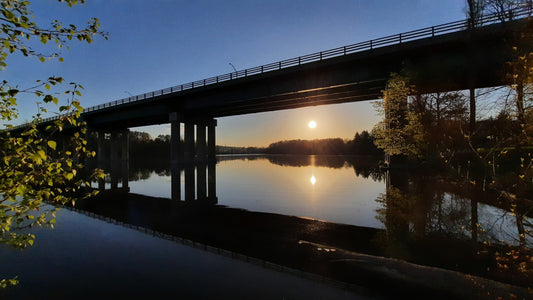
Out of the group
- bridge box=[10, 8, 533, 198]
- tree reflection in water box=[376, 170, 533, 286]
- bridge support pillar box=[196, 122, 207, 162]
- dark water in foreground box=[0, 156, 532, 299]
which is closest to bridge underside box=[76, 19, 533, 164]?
bridge box=[10, 8, 533, 198]

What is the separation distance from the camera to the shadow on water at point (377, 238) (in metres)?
6.05

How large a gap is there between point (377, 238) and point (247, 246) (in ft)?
15.3

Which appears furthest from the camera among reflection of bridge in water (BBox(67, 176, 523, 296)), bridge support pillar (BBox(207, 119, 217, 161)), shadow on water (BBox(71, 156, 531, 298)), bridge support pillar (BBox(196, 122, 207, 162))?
bridge support pillar (BBox(207, 119, 217, 161))

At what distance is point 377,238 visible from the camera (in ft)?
30.1

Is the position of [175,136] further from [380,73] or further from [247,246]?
[247,246]

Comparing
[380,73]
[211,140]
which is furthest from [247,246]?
[211,140]

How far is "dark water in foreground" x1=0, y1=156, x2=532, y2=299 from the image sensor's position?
5.88 m

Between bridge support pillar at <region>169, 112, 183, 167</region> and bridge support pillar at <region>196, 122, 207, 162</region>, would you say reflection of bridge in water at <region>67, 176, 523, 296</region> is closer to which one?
bridge support pillar at <region>169, 112, 183, 167</region>

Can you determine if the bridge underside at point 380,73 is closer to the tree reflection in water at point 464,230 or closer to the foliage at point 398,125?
the foliage at point 398,125

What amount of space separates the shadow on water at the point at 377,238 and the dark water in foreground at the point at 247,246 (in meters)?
0.04

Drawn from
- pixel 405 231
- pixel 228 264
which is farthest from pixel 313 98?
pixel 228 264

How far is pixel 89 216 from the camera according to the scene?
41.2 ft

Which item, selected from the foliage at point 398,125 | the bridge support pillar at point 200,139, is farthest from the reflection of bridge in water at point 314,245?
the bridge support pillar at point 200,139

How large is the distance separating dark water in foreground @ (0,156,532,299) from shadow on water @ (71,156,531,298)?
4cm
